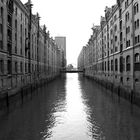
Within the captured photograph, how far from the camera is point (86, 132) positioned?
585 inches

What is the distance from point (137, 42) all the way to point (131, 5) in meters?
7.23

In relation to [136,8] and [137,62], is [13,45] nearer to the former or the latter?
[137,62]

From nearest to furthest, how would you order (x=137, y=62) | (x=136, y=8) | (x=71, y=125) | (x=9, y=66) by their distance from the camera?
(x=71, y=125) < (x=137, y=62) < (x=136, y=8) < (x=9, y=66)

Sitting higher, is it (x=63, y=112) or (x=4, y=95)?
(x=4, y=95)

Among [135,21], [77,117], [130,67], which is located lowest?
[77,117]

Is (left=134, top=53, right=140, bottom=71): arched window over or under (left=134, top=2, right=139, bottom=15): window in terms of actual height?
under

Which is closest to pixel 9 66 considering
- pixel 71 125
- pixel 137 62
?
pixel 71 125

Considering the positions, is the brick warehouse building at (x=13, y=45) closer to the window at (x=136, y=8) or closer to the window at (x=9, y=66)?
the window at (x=9, y=66)

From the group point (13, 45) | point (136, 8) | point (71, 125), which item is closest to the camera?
point (71, 125)

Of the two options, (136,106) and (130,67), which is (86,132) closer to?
(136,106)

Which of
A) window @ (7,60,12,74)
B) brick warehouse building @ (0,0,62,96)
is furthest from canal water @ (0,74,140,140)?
window @ (7,60,12,74)

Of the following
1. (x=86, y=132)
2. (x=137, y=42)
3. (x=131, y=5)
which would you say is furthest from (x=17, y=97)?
(x=131, y=5)

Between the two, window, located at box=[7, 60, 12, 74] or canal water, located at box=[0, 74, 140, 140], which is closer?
canal water, located at box=[0, 74, 140, 140]

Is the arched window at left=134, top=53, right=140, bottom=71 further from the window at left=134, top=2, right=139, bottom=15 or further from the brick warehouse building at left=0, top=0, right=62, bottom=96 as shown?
the brick warehouse building at left=0, top=0, right=62, bottom=96
